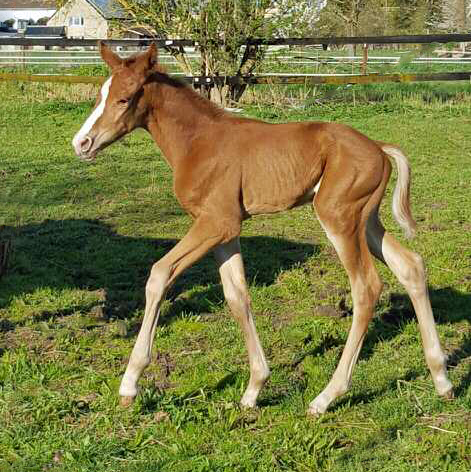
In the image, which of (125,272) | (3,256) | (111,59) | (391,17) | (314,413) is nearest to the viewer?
(314,413)

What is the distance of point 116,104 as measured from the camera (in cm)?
471

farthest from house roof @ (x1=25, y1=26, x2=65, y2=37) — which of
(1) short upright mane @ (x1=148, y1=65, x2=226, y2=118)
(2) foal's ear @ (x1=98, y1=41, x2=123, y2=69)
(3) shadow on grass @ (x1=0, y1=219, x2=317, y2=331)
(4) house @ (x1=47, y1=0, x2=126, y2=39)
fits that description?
(1) short upright mane @ (x1=148, y1=65, x2=226, y2=118)

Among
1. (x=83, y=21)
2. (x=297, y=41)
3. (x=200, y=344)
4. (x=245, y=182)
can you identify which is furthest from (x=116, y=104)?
(x=83, y=21)

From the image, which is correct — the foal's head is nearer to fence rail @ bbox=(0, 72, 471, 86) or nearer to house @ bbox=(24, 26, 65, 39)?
fence rail @ bbox=(0, 72, 471, 86)

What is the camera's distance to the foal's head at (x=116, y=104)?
4.70 meters

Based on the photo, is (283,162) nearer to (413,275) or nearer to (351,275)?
(351,275)

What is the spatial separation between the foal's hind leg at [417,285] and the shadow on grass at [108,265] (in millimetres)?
1895

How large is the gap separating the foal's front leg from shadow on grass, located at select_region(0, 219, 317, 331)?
5.73 feet

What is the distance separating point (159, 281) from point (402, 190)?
1.52 metres

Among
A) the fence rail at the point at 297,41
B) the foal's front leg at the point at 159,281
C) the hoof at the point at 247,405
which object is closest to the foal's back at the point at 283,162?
the foal's front leg at the point at 159,281

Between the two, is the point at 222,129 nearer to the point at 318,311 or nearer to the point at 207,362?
the point at 207,362

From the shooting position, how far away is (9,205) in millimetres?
9789

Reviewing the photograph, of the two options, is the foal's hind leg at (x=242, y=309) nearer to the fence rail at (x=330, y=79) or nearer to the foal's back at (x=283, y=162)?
the foal's back at (x=283, y=162)

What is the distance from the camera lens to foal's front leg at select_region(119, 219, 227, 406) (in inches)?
181
